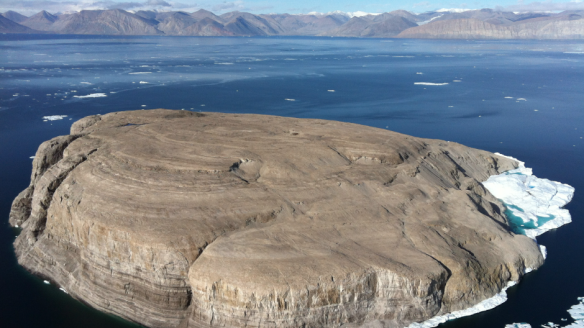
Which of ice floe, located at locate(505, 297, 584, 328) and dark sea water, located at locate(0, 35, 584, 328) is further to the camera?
dark sea water, located at locate(0, 35, 584, 328)

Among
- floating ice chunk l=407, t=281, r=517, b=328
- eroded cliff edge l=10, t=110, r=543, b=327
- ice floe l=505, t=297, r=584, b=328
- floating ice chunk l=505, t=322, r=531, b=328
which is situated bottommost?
floating ice chunk l=505, t=322, r=531, b=328

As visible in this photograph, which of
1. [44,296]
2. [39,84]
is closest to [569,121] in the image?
[44,296]

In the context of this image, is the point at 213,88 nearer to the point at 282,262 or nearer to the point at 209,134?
the point at 209,134

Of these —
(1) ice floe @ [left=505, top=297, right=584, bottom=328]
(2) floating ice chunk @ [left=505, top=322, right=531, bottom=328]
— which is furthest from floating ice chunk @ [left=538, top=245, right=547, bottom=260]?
(2) floating ice chunk @ [left=505, top=322, right=531, bottom=328]

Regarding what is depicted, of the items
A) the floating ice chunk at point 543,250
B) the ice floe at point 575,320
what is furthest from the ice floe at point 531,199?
the ice floe at point 575,320

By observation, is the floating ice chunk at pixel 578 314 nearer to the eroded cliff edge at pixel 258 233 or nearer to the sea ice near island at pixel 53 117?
the eroded cliff edge at pixel 258 233

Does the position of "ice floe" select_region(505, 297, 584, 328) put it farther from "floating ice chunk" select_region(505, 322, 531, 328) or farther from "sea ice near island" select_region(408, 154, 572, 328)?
"sea ice near island" select_region(408, 154, 572, 328)

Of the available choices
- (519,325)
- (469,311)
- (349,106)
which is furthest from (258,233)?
(349,106)

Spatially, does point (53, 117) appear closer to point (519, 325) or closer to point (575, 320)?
point (519, 325)
